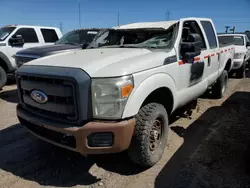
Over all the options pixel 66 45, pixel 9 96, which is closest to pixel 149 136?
pixel 66 45

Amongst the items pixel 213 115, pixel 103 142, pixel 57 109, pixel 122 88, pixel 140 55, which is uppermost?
pixel 140 55

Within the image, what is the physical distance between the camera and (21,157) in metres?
3.51

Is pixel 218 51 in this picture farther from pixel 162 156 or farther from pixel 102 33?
pixel 162 156

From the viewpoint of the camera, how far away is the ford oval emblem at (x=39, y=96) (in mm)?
2784

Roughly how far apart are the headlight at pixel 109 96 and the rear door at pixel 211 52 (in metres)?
2.78

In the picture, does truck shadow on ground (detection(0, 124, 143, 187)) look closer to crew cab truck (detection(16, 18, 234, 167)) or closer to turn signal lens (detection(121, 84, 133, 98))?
crew cab truck (detection(16, 18, 234, 167))

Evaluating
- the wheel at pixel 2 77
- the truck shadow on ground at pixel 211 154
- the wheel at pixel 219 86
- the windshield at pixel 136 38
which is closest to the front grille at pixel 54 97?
the truck shadow on ground at pixel 211 154

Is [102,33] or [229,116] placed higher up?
[102,33]

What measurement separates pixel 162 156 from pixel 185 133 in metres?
0.95

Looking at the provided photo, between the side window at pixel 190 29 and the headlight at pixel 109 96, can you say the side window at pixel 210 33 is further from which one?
the headlight at pixel 109 96

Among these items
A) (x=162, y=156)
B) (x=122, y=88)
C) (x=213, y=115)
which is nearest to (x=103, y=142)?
(x=122, y=88)

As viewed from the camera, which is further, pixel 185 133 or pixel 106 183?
pixel 185 133

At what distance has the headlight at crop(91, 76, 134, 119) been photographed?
2502 mm

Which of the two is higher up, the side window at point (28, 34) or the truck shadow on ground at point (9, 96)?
the side window at point (28, 34)
